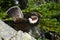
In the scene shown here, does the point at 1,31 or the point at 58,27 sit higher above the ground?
the point at 1,31

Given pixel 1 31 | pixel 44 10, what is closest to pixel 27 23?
pixel 1 31

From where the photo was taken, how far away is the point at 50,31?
16.8 ft

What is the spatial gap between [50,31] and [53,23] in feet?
1.17

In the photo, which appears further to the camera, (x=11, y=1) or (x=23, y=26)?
(x=11, y=1)

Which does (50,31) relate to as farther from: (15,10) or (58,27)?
(15,10)

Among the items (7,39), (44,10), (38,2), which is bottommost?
(38,2)

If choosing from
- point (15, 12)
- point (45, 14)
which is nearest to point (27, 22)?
point (15, 12)

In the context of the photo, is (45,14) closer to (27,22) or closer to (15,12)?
(15,12)

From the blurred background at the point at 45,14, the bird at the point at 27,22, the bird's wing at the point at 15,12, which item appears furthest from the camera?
the blurred background at the point at 45,14

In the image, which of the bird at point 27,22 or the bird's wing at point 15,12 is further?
the bird's wing at point 15,12

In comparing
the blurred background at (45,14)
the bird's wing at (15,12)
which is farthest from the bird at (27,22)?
the blurred background at (45,14)

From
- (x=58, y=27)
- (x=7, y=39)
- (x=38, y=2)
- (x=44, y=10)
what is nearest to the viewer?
(x=7, y=39)

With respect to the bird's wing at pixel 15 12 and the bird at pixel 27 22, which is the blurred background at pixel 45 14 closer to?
the bird's wing at pixel 15 12

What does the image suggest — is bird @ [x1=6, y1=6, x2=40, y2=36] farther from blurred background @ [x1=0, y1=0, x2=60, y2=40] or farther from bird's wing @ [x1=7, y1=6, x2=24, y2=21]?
blurred background @ [x1=0, y1=0, x2=60, y2=40]
